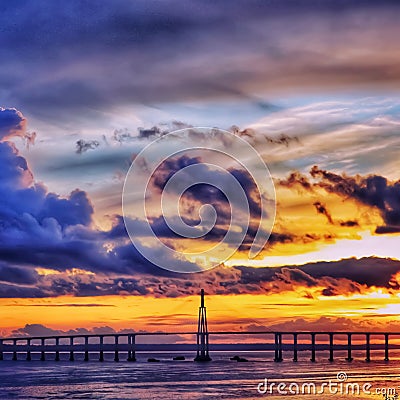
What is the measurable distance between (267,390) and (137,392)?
17099 millimetres

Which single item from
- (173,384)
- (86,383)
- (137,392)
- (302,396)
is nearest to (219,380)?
(173,384)

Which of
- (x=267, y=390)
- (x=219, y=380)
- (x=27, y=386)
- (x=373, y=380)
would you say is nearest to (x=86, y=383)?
(x=27, y=386)

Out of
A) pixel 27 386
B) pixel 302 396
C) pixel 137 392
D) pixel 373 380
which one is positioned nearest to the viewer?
pixel 302 396

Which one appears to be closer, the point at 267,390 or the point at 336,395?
the point at 336,395

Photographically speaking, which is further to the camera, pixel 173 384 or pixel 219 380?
pixel 219 380

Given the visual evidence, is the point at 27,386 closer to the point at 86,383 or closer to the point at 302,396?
the point at 86,383

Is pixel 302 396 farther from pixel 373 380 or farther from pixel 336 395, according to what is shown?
pixel 373 380

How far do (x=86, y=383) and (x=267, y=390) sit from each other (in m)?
33.9

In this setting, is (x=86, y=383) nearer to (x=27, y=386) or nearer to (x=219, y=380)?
(x=27, y=386)

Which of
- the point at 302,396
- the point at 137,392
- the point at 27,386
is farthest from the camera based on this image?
the point at 27,386

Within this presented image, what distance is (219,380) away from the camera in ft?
508

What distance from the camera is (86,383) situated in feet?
482

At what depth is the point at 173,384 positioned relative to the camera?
144m

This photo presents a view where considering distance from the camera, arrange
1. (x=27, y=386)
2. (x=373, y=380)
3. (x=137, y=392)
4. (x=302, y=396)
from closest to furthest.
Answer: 1. (x=302, y=396)
2. (x=137, y=392)
3. (x=27, y=386)
4. (x=373, y=380)
